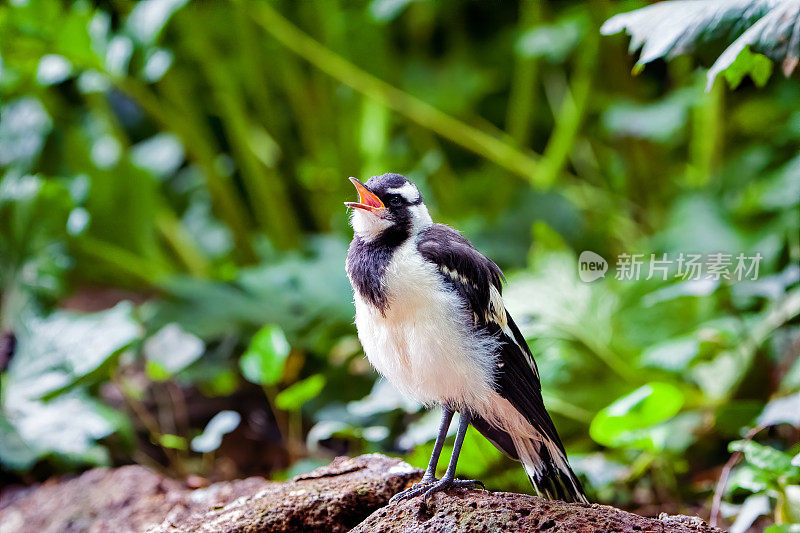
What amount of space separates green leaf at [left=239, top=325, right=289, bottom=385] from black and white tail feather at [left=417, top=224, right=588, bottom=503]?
68 centimetres

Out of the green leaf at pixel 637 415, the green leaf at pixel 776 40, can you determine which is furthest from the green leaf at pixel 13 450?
the green leaf at pixel 776 40

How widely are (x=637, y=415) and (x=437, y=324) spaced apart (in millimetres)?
599

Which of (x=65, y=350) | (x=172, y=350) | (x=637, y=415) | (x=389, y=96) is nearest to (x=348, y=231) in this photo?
(x=389, y=96)

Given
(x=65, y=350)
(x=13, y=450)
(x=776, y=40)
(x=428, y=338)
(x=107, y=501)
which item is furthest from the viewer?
(x=65, y=350)

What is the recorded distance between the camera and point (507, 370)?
1476mm

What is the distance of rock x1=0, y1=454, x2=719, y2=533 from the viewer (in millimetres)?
1313

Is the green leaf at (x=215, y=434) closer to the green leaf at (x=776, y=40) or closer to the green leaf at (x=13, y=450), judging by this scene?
the green leaf at (x=13, y=450)

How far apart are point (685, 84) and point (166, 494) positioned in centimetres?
280

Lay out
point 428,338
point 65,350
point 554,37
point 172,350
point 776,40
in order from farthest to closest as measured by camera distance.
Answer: point 554,37, point 172,350, point 65,350, point 428,338, point 776,40

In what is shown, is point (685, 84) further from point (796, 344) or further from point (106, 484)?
point (106, 484)

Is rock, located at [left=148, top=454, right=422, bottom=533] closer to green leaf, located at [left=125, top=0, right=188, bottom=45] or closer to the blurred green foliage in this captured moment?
the blurred green foliage

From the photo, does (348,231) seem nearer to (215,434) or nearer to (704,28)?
(215,434)

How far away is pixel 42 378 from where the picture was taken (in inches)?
93.0

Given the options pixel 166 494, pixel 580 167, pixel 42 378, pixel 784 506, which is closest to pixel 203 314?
pixel 42 378
